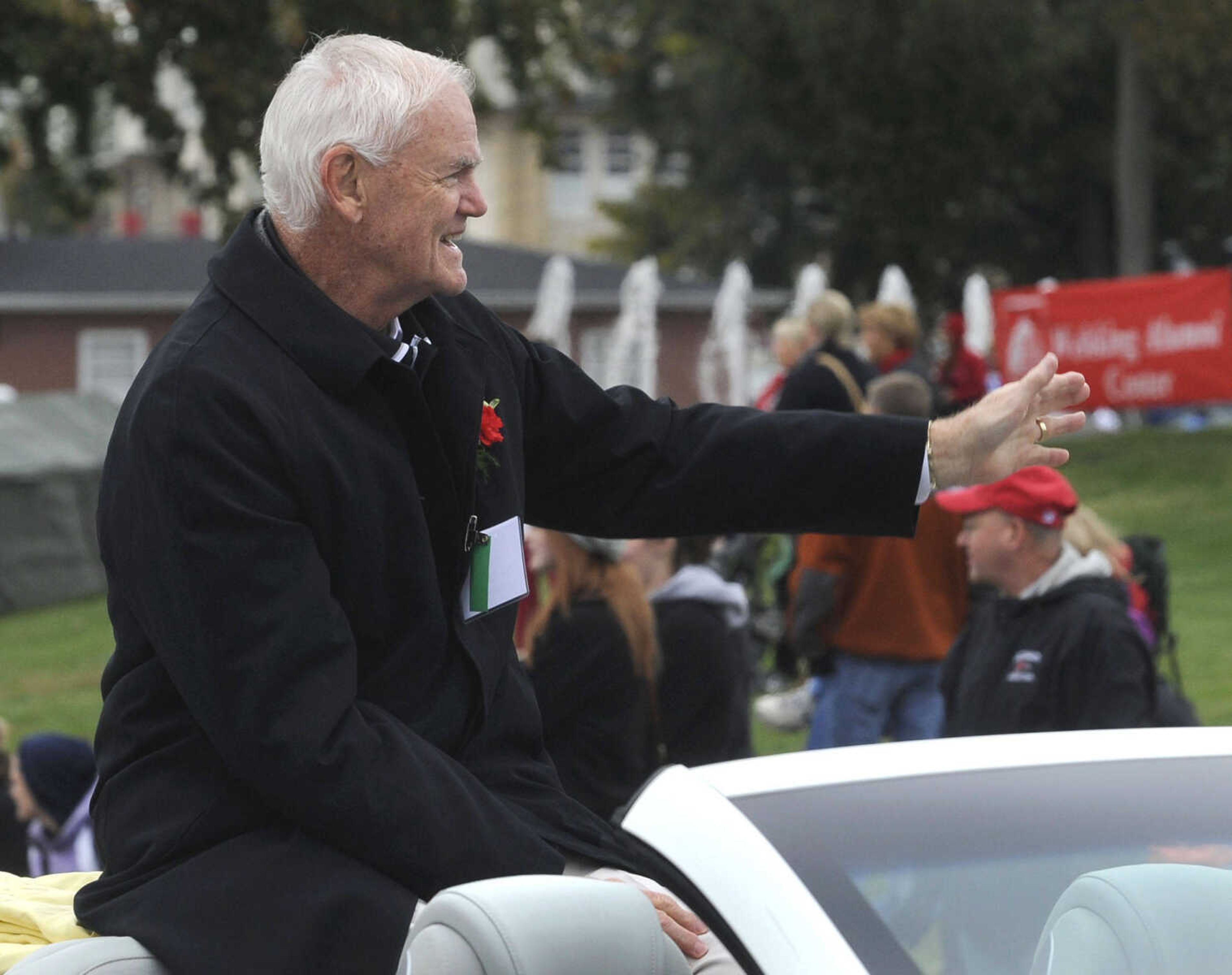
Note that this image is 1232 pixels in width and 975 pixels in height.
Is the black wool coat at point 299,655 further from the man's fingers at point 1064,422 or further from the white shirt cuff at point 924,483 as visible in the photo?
the man's fingers at point 1064,422

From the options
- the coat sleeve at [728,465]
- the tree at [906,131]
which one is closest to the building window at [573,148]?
the tree at [906,131]

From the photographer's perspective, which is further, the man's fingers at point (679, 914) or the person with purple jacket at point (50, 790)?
the person with purple jacket at point (50, 790)

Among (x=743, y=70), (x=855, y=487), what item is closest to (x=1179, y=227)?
(x=743, y=70)

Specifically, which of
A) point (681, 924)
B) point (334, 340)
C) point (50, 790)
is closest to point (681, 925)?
point (681, 924)

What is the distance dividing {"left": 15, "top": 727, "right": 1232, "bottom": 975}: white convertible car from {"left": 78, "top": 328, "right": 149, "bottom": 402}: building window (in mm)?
32867

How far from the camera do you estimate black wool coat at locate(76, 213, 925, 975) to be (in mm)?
2449

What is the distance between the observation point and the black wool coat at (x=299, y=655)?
245cm

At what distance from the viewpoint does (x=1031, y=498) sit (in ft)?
19.0

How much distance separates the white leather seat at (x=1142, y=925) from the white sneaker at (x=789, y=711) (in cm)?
724

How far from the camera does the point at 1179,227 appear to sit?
129 feet

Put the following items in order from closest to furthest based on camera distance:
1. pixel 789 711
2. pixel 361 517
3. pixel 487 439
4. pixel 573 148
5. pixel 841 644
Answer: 1. pixel 361 517
2. pixel 487 439
3. pixel 841 644
4. pixel 789 711
5. pixel 573 148

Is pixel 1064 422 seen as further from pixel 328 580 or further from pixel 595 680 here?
pixel 595 680

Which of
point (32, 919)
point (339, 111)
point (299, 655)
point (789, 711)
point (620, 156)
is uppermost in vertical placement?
point (339, 111)

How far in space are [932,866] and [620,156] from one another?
197 feet
